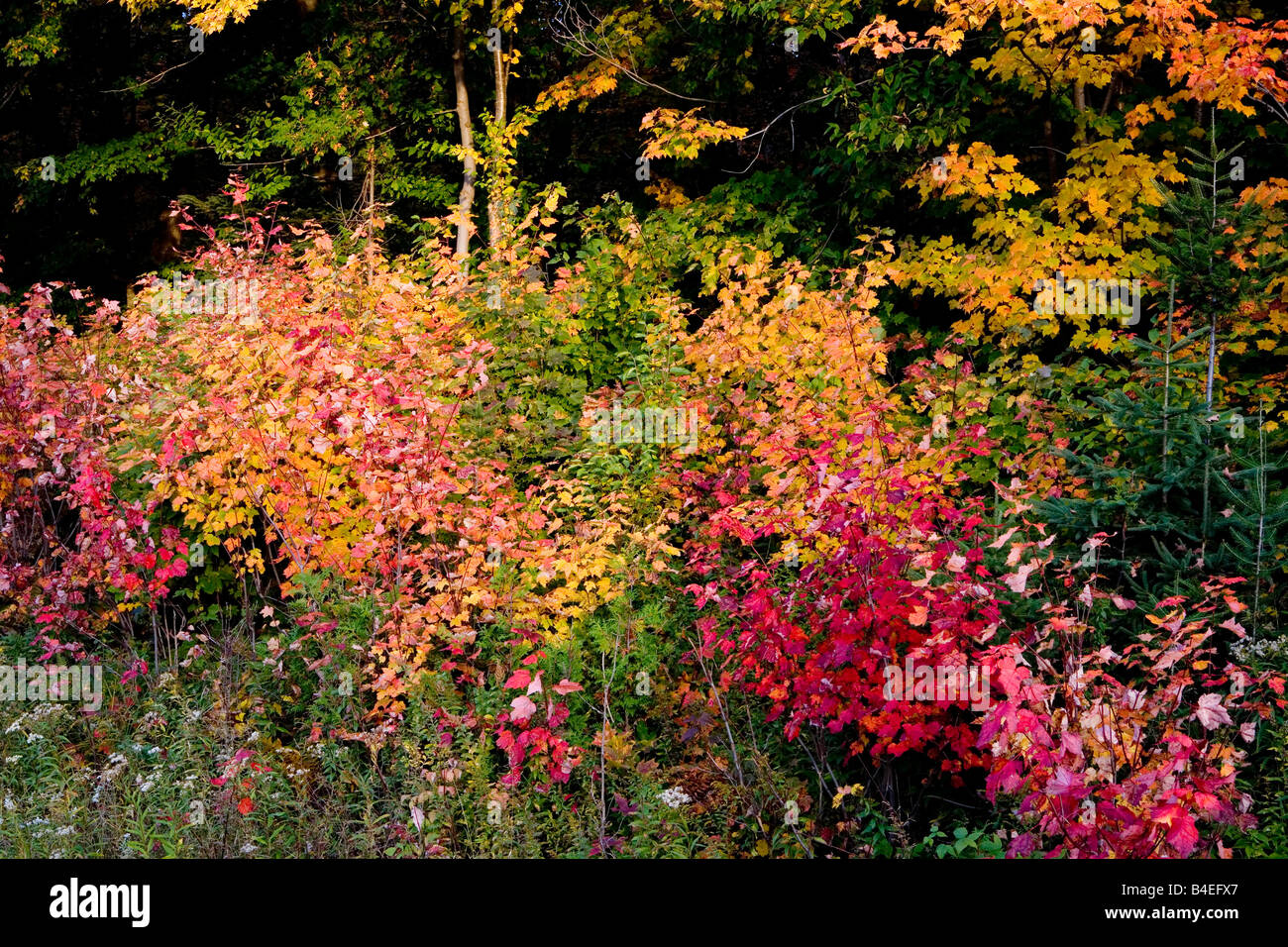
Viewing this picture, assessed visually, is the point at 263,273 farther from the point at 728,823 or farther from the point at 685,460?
the point at 728,823

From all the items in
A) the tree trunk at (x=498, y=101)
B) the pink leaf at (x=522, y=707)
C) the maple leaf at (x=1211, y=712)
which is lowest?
the pink leaf at (x=522, y=707)

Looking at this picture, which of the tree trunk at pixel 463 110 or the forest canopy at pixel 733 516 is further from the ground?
the tree trunk at pixel 463 110

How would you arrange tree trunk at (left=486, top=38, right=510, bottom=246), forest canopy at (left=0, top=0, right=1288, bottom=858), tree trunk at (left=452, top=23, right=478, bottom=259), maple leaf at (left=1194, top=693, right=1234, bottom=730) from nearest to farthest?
maple leaf at (left=1194, top=693, right=1234, bottom=730)
forest canopy at (left=0, top=0, right=1288, bottom=858)
tree trunk at (left=486, top=38, right=510, bottom=246)
tree trunk at (left=452, top=23, right=478, bottom=259)

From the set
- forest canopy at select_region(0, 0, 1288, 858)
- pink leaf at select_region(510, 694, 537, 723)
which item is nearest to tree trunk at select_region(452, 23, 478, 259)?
forest canopy at select_region(0, 0, 1288, 858)

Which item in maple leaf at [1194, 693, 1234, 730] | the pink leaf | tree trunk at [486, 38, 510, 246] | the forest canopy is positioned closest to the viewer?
maple leaf at [1194, 693, 1234, 730]

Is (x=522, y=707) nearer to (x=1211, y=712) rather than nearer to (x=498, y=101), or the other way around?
(x=1211, y=712)

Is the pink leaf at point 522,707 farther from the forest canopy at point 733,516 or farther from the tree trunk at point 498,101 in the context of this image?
the tree trunk at point 498,101

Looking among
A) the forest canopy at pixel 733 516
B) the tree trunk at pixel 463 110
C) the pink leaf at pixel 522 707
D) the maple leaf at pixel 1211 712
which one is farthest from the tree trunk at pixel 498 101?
the maple leaf at pixel 1211 712

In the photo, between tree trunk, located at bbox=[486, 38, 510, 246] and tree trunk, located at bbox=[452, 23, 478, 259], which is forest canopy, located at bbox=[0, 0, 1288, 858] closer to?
tree trunk, located at bbox=[486, 38, 510, 246]

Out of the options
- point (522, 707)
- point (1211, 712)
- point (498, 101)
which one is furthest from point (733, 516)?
point (498, 101)

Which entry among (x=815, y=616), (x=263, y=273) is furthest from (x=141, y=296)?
(x=815, y=616)

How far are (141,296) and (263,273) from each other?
189 centimetres

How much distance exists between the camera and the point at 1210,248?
5797 mm

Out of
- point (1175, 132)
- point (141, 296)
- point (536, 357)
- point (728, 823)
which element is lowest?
point (728, 823)
